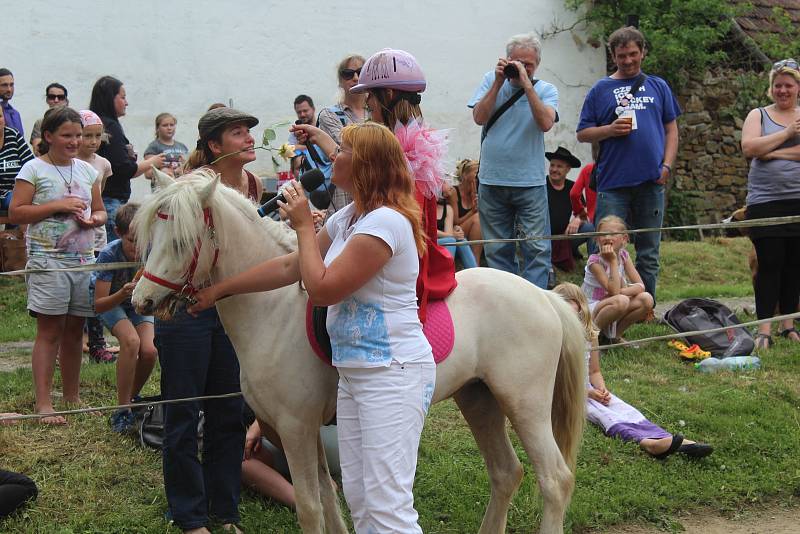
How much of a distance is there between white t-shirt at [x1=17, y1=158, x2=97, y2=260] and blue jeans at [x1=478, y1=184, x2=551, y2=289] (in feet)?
9.84

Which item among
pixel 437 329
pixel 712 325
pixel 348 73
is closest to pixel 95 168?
pixel 348 73

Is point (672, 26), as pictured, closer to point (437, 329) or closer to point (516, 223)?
point (516, 223)

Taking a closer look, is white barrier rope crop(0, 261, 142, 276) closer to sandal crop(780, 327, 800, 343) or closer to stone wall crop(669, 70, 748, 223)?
sandal crop(780, 327, 800, 343)

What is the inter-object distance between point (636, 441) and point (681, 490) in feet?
1.66

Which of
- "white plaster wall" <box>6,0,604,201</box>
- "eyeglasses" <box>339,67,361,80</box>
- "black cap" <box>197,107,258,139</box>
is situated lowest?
"black cap" <box>197,107,258,139</box>

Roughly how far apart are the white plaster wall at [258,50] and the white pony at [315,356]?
8.52 m

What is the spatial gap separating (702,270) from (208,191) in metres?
9.45

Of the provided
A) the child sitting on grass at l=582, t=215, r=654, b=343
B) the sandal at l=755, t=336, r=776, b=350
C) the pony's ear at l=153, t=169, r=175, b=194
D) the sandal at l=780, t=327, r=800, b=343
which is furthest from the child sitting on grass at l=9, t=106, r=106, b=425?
the sandal at l=780, t=327, r=800, b=343

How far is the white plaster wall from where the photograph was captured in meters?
11.6

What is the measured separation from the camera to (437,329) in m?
3.86

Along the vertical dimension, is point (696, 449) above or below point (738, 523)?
above

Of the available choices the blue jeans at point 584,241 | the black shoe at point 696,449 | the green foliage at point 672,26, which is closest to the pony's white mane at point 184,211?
the black shoe at point 696,449

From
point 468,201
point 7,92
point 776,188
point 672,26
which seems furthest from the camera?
point 672,26

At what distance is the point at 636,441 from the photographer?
5.80 meters
